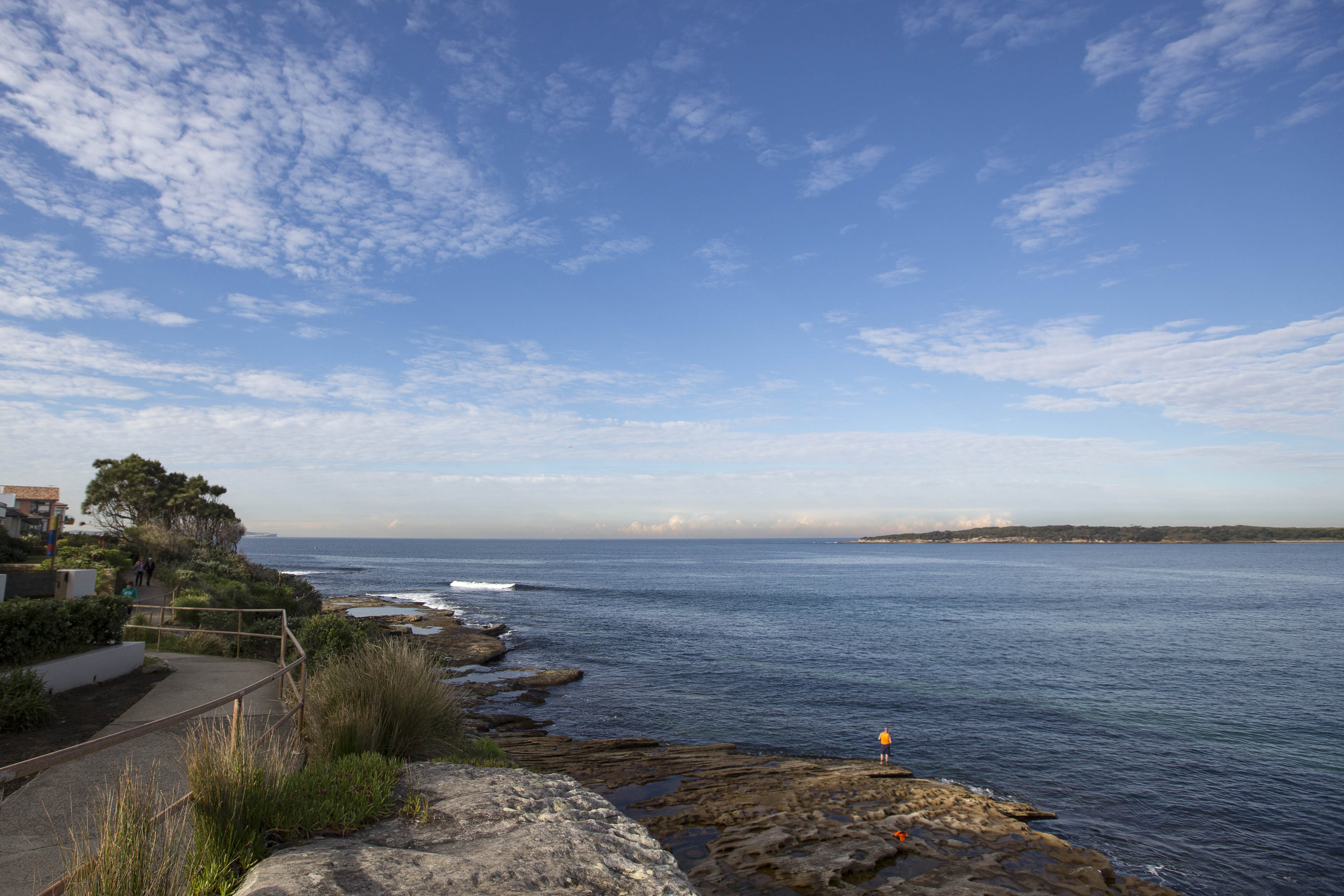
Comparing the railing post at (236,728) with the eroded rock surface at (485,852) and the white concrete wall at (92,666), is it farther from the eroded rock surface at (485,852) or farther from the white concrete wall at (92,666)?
the white concrete wall at (92,666)

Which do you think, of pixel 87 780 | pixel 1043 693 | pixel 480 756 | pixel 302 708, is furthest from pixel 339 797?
pixel 1043 693

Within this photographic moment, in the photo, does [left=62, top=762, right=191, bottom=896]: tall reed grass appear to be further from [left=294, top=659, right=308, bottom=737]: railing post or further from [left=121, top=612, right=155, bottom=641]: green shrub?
[left=121, top=612, right=155, bottom=641]: green shrub

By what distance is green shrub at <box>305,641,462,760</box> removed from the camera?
31.1ft

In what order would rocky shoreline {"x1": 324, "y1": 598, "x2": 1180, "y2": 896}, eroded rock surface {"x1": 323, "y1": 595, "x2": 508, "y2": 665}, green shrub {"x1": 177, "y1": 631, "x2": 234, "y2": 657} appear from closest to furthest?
rocky shoreline {"x1": 324, "y1": 598, "x2": 1180, "y2": 896} → green shrub {"x1": 177, "y1": 631, "x2": 234, "y2": 657} → eroded rock surface {"x1": 323, "y1": 595, "x2": 508, "y2": 665}

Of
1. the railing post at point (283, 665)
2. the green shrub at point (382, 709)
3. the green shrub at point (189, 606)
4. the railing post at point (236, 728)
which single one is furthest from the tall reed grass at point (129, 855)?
the green shrub at point (189, 606)

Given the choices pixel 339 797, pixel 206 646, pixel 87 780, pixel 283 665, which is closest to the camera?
pixel 339 797

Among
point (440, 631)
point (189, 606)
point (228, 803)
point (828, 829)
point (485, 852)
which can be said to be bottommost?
point (440, 631)

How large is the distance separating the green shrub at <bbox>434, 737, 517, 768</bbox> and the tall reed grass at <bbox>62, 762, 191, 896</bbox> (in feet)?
18.0

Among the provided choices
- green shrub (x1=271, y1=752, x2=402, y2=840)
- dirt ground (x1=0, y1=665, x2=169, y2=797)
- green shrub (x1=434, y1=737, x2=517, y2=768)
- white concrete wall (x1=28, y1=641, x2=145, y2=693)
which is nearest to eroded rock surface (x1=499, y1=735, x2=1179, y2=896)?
green shrub (x1=434, y1=737, x2=517, y2=768)

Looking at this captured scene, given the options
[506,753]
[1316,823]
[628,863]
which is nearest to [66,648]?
[506,753]

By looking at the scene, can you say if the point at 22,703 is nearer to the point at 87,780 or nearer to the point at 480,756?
the point at 87,780

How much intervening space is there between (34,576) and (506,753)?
1852cm

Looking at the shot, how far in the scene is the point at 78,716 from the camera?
398 inches

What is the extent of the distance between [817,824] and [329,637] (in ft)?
40.8
